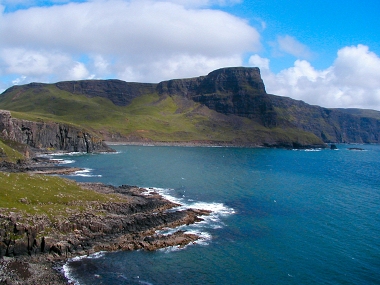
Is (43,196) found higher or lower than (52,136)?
lower

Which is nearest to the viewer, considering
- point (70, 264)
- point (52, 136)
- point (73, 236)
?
point (70, 264)

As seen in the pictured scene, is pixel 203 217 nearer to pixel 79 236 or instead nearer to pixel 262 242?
pixel 262 242

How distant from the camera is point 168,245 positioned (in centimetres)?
5072

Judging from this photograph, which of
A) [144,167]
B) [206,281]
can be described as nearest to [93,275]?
[206,281]

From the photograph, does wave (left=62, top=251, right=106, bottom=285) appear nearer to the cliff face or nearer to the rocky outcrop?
the rocky outcrop

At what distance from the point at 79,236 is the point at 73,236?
36.6 inches

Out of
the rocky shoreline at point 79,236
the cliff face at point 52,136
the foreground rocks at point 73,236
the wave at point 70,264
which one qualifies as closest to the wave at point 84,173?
the rocky shoreline at point 79,236

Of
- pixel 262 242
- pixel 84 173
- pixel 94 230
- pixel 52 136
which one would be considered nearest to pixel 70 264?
pixel 94 230

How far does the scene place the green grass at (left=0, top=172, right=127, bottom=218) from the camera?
165 feet

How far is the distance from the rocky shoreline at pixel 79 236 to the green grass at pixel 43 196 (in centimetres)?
163

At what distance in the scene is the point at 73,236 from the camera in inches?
1890

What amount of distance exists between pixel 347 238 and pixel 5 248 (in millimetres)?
50837

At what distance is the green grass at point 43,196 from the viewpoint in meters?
50.4

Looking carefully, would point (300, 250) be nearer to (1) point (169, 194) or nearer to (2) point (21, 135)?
(1) point (169, 194)
